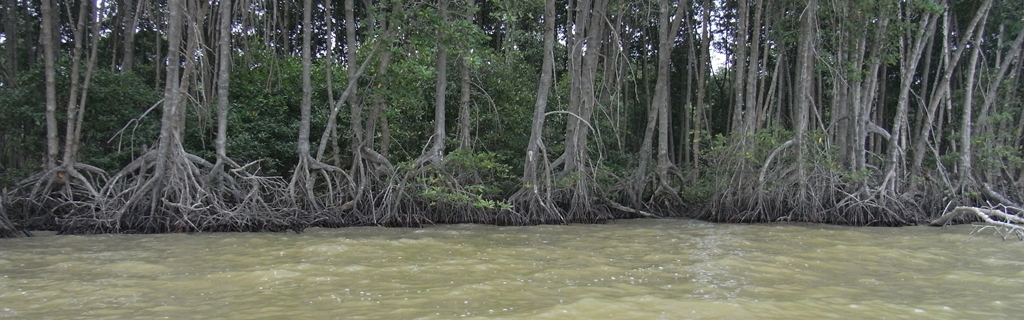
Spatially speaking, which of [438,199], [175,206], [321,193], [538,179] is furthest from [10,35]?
[538,179]

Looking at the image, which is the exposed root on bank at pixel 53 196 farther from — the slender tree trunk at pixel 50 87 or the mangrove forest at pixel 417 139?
the slender tree trunk at pixel 50 87

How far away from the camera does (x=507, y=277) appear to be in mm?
5391

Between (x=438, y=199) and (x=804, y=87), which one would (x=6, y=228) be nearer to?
(x=438, y=199)

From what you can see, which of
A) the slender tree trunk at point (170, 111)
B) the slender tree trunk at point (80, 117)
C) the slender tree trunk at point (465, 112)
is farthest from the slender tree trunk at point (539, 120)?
the slender tree trunk at point (80, 117)

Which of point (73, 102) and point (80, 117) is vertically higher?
point (73, 102)

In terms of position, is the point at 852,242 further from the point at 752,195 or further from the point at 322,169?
the point at 322,169

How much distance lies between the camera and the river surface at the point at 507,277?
4.25 meters

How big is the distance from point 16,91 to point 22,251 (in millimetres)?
4602

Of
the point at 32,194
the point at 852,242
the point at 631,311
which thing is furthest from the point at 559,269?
the point at 32,194

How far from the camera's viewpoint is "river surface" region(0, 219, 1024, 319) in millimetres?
4254

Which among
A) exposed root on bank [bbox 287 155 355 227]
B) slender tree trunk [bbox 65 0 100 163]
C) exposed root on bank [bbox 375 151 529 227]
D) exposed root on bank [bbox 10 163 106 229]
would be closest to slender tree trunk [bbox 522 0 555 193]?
exposed root on bank [bbox 375 151 529 227]

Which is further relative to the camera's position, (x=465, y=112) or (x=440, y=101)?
(x=465, y=112)

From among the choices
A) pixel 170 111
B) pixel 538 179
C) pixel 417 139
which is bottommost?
pixel 538 179

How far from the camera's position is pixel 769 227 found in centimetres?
991
